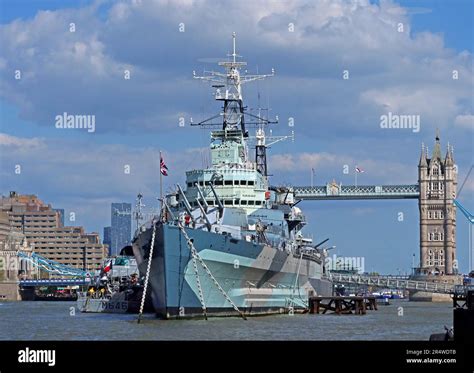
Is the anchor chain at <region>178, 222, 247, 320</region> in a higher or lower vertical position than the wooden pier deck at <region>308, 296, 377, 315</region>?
higher

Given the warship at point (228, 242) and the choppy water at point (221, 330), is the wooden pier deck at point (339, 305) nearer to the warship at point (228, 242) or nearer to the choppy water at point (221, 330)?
the warship at point (228, 242)

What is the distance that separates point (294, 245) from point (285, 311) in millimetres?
6875

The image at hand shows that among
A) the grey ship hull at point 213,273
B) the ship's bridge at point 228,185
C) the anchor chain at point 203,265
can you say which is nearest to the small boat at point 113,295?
the ship's bridge at point 228,185

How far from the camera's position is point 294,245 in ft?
255

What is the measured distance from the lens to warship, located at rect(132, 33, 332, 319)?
55.8 meters

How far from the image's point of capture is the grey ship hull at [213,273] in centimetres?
5531

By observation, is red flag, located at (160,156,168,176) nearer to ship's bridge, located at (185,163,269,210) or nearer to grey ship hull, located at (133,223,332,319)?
grey ship hull, located at (133,223,332,319)

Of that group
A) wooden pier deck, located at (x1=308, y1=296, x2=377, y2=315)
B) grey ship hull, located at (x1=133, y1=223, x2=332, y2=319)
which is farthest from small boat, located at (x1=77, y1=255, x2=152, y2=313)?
wooden pier deck, located at (x1=308, y1=296, x2=377, y2=315)

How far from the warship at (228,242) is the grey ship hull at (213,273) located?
0.16 feet

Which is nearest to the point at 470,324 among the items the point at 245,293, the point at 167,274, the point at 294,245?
the point at 167,274

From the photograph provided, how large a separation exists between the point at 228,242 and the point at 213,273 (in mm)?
1877

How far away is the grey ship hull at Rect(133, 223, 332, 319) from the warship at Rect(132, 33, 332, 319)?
5cm

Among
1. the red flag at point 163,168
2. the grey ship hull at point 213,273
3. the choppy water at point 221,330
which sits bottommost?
the choppy water at point 221,330

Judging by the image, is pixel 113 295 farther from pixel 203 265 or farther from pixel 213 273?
pixel 203 265
